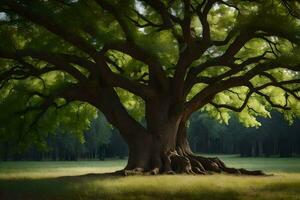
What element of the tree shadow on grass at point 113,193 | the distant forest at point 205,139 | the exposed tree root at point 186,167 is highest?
the distant forest at point 205,139

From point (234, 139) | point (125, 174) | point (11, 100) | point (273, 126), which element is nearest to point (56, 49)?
point (11, 100)

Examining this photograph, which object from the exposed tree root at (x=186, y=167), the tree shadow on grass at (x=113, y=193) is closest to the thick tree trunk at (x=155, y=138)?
the exposed tree root at (x=186, y=167)

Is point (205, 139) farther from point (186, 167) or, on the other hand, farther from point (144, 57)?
point (144, 57)

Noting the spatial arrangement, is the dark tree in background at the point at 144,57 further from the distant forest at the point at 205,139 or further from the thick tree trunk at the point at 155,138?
the distant forest at the point at 205,139

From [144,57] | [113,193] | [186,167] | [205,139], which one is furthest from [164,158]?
[205,139]

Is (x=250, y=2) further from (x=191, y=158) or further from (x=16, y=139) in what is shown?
(x=16, y=139)

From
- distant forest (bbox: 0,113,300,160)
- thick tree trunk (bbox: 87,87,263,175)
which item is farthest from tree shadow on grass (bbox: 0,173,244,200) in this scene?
distant forest (bbox: 0,113,300,160)

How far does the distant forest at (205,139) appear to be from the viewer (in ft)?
267

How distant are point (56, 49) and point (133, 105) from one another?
13650 mm

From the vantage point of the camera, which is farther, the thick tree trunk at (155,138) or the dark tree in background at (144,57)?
the thick tree trunk at (155,138)

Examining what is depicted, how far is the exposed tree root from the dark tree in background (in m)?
0.06

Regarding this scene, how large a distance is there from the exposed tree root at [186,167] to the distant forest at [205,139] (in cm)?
4556

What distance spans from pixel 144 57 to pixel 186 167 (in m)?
6.24

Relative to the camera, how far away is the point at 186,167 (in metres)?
26.0
